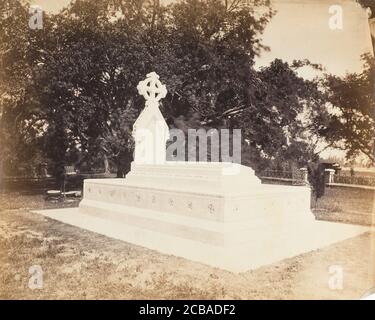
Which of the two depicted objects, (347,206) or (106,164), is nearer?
(347,206)

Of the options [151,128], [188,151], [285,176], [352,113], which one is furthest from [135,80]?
[352,113]

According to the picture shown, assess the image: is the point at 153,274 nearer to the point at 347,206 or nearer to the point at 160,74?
the point at 347,206

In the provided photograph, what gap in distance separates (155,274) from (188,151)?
166 inches

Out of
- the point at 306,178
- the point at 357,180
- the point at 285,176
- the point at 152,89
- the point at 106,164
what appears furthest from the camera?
the point at 106,164

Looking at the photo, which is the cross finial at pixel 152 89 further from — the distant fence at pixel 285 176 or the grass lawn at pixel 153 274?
the grass lawn at pixel 153 274

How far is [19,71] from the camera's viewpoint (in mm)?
6977

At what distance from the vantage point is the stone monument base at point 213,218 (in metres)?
5.83

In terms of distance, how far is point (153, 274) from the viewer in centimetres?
531

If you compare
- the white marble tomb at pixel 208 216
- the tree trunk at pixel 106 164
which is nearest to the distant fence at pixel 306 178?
the white marble tomb at pixel 208 216

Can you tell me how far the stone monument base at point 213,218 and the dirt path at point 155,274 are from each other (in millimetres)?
260

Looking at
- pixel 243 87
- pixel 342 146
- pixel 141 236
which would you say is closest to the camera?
pixel 141 236
